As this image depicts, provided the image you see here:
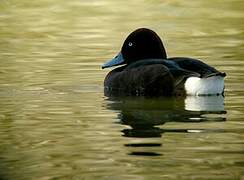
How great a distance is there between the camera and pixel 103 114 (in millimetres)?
9930

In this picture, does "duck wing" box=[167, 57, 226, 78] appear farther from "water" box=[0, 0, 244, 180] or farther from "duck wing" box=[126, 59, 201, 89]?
"water" box=[0, 0, 244, 180]

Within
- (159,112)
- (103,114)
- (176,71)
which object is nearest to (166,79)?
(176,71)

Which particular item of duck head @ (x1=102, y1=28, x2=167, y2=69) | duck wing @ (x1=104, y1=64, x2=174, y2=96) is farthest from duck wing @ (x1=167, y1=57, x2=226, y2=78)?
duck head @ (x1=102, y1=28, x2=167, y2=69)

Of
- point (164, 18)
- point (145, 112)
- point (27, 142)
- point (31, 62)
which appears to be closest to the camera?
point (27, 142)

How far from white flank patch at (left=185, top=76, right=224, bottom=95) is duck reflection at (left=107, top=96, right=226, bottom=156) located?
66 millimetres

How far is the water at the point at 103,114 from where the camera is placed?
7383 mm

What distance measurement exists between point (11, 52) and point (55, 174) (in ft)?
28.5

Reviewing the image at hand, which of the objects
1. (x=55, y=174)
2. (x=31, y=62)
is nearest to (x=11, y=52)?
(x=31, y=62)

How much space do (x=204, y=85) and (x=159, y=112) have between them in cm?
97

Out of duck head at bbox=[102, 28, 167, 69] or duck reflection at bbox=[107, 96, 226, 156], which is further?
duck head at bbox=[102, 28, 167, 69]

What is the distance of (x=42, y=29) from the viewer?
19.2 meters

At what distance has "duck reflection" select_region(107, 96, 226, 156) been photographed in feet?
29.2

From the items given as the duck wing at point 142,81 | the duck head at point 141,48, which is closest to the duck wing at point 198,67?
the duck wing at point 142,81

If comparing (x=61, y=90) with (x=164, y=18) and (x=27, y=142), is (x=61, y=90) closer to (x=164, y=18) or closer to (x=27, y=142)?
(x=27, y=142)
